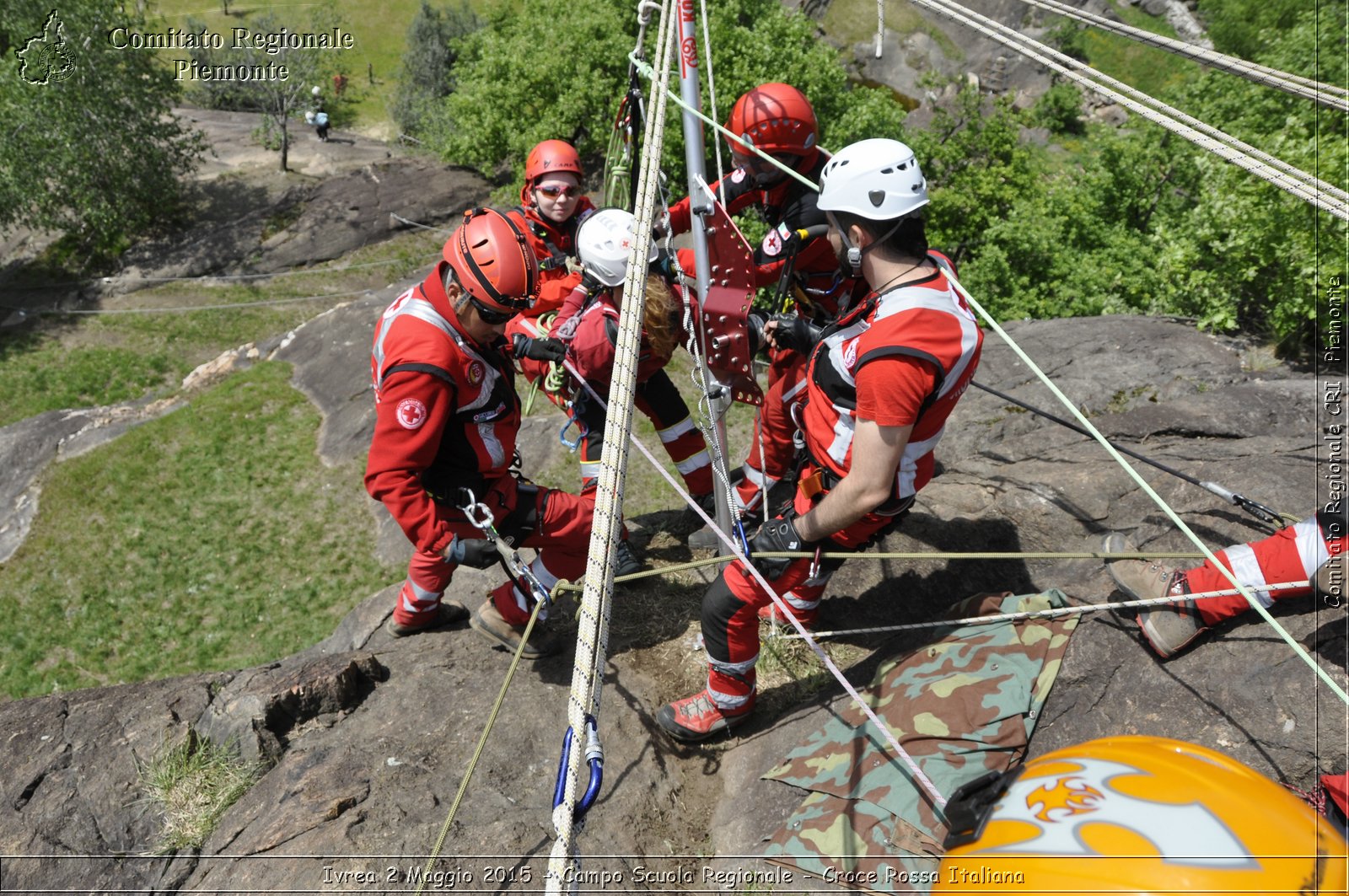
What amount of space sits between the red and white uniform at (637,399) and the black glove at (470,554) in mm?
1477

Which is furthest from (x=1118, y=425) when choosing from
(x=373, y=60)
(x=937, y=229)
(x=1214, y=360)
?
(x=373, y=60)

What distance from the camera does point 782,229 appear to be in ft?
16.7

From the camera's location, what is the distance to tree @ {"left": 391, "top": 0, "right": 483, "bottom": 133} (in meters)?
32.7

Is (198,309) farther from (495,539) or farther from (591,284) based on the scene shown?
(495,539)

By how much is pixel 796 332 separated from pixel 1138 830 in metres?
3.21

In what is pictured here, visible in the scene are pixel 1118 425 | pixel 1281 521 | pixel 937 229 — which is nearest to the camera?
pixel 1281 521

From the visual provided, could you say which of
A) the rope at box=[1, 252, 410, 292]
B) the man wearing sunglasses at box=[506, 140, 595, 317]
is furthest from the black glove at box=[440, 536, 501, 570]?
the rope at box=[1, 252, 410, 292]

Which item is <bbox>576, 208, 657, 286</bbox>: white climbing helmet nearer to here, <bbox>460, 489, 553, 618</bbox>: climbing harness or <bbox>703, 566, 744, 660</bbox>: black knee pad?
<bbox>460, 489, 553, 618</bbox>: climbing harness

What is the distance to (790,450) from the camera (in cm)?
566

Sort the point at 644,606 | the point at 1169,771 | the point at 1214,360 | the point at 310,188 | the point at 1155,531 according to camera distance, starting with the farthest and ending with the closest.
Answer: the point at 310,188
the point at 1214,360
the point at 644,606
the point at 1155,531
the point at 1169,771

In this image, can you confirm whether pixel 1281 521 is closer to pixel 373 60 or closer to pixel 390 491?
pixel 390 491

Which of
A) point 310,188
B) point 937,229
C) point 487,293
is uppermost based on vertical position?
point 487,293

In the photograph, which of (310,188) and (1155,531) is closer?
(1155,531)

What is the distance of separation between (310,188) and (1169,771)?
2522cm
